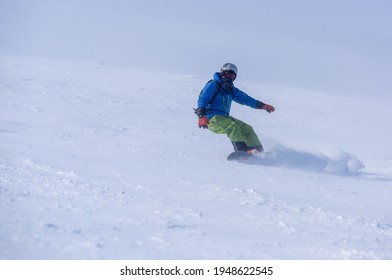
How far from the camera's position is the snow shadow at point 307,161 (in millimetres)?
6707

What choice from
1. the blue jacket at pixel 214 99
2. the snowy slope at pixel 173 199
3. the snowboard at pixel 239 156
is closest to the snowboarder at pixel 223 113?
the blue jacket at pixel 214 99

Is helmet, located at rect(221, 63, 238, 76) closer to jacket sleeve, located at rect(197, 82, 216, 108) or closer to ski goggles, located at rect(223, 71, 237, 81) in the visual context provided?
ski goggles, located at rect(223, 71, 237, 81)

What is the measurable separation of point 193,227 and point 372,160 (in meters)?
7.60

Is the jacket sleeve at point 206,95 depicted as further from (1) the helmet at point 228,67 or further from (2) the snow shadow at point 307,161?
(2) the snow shadow at point 307,161

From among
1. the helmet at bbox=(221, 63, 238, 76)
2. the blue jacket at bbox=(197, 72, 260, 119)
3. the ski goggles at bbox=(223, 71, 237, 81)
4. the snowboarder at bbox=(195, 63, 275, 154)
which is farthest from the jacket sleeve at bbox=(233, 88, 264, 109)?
the helmet at bbox=(221, 63, 238, 76)

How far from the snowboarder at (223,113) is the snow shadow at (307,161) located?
25cm

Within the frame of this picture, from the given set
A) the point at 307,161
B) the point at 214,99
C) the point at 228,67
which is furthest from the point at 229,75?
the point at 307,161

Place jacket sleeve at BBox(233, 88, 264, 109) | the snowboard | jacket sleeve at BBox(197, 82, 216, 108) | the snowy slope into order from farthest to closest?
jacket sleeve at BBox(233, 88, 264, 109)
jacket sleeve at BBox(197, 82, 216, 108)
the snowboard
the snowy slope

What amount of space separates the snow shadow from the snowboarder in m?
0.25

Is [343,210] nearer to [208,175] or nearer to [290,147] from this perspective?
[208,175]

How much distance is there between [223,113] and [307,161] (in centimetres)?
159

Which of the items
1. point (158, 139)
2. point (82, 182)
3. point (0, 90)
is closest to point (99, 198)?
point (82, 182)

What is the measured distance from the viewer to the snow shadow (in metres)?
6.71

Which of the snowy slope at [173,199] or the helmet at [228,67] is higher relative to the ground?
the helmet at [228,67]
